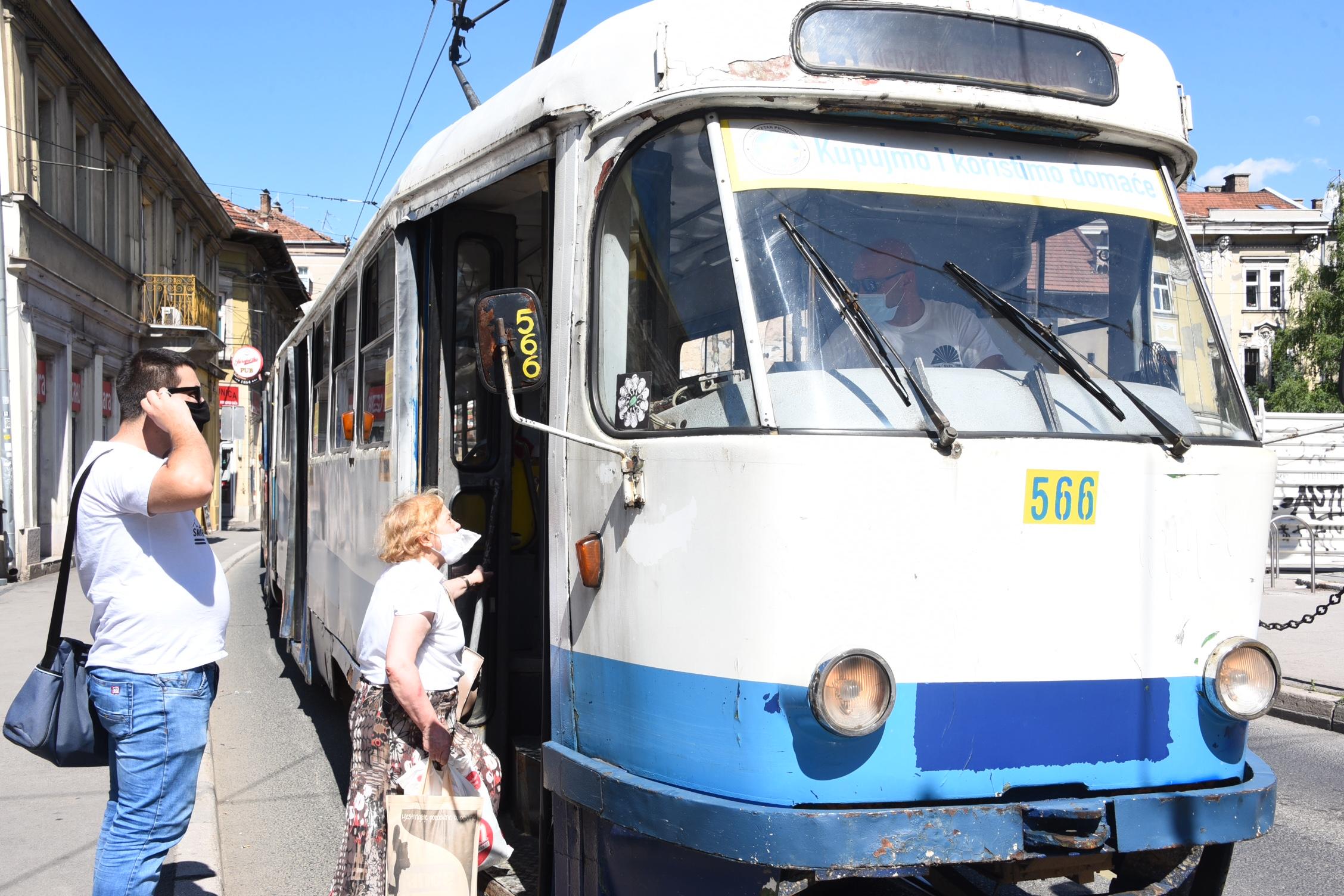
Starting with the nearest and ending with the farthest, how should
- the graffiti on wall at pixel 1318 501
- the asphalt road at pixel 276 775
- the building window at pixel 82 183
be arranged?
the asphalt road at pixel 276 775 < the graffiti on wall at pixel 1318 501 < the building window at pixel 82 183

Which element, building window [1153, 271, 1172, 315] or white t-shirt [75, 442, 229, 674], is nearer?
white t-shirt [75, 442, 229, 674]

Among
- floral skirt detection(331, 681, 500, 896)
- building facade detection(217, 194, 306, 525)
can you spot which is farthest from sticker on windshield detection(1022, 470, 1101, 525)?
building facade detection(217, 194, 306, 525)

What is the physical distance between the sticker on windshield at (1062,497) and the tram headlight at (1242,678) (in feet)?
1.95

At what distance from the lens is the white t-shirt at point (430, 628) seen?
158 inches

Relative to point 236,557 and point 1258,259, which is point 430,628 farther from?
point 1258,259

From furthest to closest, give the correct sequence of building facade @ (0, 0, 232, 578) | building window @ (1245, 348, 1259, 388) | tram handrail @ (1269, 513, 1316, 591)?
building window @ (1245, 348, 1259, 388) < building facade @ (0, 0, 232, 578) < tram handrail @ (1269, 513, 1316, 591)

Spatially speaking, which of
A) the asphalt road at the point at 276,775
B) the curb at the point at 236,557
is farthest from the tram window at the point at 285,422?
the curb at the point at 236,557

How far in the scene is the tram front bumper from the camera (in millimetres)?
2977

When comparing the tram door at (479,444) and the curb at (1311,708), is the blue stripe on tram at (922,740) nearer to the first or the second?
the tram door at (479,444)

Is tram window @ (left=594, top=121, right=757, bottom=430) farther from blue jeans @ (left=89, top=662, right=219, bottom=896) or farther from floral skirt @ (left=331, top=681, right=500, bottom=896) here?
blue jeans @ (left=89, top=662, right=219, bottom=896)

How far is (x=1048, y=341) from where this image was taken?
354 cm

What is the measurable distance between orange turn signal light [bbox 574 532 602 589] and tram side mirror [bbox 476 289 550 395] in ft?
1.62

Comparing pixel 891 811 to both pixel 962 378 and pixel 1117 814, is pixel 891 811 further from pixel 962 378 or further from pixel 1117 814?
pixel 962 378

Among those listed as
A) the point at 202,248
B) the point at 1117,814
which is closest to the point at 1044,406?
the point at 1117,814
